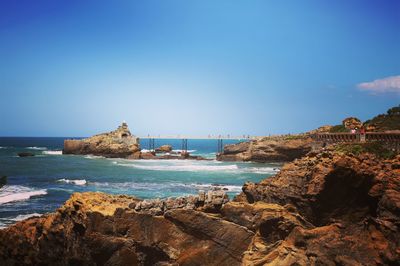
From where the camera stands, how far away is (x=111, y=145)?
85.2 metres

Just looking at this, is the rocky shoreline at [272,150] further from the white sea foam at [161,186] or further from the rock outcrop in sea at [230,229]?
the rock outcrop in sea at [230,229]

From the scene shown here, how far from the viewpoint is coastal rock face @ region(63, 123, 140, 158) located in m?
83.6

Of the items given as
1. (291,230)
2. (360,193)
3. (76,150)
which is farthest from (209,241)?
(76,150)

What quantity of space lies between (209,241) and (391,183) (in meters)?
7.11

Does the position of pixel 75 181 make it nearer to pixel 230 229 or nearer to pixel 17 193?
pixel 17 193

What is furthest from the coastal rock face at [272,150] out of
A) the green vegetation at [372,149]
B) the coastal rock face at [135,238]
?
the coastal rock face at [135,238]

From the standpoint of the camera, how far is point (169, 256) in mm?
13492

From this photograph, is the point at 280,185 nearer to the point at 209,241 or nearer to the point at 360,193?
the point at 360,193

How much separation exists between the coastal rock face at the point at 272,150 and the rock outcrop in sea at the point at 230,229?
50.7 m

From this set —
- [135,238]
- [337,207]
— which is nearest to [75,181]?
[135,238]

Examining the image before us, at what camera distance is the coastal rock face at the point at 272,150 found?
66887 millimetres

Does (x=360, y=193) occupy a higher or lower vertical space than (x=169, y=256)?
higher

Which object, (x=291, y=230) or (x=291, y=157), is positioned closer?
(x=291, y=230)

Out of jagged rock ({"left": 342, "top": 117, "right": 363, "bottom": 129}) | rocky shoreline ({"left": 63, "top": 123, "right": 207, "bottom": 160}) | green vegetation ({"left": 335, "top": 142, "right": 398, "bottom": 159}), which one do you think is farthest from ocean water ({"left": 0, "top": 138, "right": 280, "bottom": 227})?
rocky shoreline ({"left": 63, "top": 123, "right": 207, "bottom": 160})
